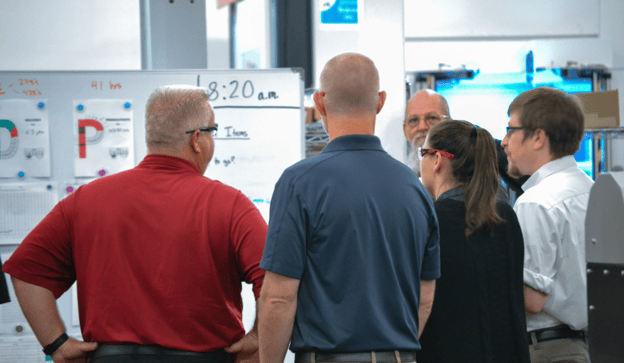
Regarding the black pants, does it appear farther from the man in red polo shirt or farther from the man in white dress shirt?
the man in white dress shirt

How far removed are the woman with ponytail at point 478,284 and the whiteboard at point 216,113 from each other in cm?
127

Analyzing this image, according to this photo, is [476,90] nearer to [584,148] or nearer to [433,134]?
[584,148]

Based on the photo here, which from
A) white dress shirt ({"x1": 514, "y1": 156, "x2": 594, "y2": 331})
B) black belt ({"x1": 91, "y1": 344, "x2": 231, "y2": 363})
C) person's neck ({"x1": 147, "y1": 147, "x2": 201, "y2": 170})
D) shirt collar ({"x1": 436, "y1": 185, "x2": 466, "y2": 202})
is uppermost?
person's neck ({"x1": 147, "y1": 147, "x2": 201, "y2": 170})

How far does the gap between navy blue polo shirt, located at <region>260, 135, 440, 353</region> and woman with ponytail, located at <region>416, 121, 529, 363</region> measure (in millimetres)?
261

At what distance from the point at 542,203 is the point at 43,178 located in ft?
7.27

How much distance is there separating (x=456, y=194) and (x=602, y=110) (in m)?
3.10

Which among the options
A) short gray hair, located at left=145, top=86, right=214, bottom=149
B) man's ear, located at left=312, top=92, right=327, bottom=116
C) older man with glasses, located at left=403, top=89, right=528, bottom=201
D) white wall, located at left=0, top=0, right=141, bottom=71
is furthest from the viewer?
white wall, located at left=0, top=0, right=141, bottom=71

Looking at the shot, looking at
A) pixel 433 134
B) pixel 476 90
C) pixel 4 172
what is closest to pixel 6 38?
pixel 4 172

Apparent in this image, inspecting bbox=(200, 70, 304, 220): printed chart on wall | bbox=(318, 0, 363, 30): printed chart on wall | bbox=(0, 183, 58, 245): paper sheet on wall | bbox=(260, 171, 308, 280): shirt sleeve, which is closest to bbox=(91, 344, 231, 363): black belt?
bbox=(260, 171, 308, 280): shirt sleeve

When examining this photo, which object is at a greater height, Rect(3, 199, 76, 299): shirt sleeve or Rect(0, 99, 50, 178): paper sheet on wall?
Rect(0, 99, 50, 178): paper sheet on wall

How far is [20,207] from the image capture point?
8.41 feet

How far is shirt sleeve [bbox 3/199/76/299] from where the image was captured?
1.39 meters

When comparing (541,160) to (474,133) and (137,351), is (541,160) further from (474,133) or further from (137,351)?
(137,351)

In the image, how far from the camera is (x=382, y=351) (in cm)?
121
